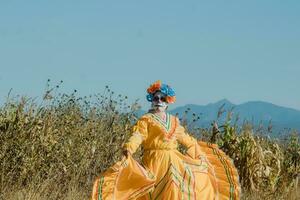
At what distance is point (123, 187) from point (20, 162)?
1896 mm

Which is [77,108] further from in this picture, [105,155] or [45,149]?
[45,149]

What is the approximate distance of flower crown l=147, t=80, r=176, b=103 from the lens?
822 centimetres

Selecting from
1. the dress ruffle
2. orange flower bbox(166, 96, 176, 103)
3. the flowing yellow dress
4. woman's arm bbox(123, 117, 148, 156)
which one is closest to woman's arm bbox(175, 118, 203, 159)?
the flowing yellow dress

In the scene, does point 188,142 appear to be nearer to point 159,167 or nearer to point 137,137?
point 159,167

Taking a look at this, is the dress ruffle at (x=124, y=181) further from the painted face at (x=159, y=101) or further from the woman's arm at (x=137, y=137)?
the painted face at (x=159, y=101)

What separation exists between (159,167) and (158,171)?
0.15 ft

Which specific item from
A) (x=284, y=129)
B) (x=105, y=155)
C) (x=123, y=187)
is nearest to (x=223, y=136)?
(x=105, y=155)

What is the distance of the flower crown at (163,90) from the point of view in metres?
8.22

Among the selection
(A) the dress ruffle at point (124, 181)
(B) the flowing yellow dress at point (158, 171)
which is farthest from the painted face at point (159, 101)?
(A) the dress ruffle at point (124, 181)

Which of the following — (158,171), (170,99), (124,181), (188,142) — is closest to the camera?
(124,181)

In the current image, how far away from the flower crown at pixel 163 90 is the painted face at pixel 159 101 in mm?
40

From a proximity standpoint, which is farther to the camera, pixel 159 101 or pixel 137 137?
pixel 159 101

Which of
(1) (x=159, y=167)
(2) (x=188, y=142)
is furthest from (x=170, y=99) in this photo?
(1) (x=159, y=167)

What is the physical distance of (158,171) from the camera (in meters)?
7.94
